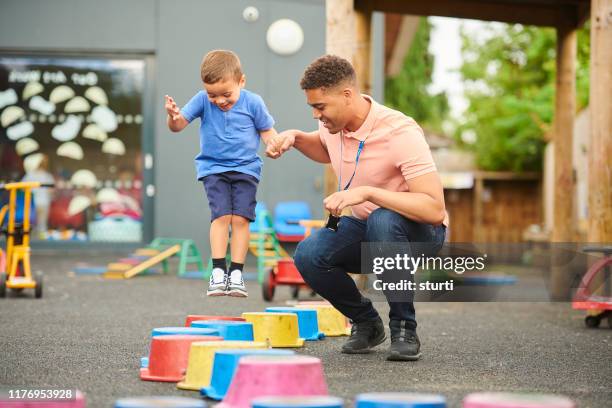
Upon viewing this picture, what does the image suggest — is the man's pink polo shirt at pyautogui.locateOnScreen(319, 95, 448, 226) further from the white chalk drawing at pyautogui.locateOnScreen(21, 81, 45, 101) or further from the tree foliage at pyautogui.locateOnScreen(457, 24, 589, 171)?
the tree foliage at pyautogui.locateOnScreen(457, 24, 589, 171)

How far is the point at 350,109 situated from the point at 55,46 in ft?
34.5

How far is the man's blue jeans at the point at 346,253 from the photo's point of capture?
197 inches

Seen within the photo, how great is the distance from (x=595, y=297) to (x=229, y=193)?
9.95 feet

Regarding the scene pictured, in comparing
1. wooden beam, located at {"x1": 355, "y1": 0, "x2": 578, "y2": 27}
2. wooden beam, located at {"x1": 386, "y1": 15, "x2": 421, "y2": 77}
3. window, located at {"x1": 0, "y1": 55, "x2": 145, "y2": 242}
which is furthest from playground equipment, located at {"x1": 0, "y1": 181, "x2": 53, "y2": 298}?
wooden beam, located at {"x1": 386, "y1": 15, "x2": 421, "y2": 77}

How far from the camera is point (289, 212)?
14039 millimetres

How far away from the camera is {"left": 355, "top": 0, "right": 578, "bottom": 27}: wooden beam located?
10141 millimetres

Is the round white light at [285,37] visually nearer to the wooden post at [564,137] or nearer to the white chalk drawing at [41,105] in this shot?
the white chalk drawing at [41,105]

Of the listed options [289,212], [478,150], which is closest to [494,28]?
[478,150]

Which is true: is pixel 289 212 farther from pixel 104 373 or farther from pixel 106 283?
pixel 104 373

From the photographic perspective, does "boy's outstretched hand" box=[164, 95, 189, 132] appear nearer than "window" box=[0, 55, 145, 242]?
Yes

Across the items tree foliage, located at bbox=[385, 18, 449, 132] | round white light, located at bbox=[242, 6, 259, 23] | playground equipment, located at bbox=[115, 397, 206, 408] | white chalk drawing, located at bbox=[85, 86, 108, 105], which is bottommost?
playground equipment, located at bbox=[115, 397, 206, 408]

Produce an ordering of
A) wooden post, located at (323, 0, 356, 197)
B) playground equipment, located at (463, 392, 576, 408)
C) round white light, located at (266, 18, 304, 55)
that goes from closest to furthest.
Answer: playground equipment, located at (463, 392, 576, 408)
wooden post, located at (323, 0, 356, 197)
round white light, located at (266, 18, 304, 55)

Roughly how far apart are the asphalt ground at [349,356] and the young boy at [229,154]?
2.47 ft

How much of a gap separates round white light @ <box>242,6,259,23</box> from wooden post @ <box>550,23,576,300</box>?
534cm
